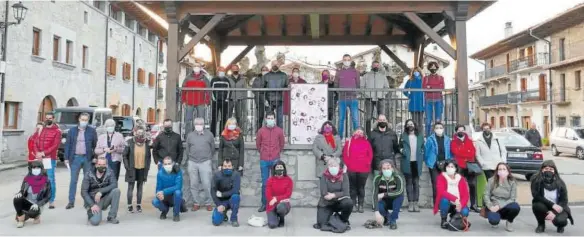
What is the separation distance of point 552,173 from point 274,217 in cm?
412

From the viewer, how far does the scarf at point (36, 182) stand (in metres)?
6.49

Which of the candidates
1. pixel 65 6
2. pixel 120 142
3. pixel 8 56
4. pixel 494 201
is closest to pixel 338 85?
pixel 494 201

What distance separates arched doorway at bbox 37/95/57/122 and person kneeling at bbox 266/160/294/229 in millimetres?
15530

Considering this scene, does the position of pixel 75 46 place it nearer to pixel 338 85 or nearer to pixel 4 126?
pixel 4 126

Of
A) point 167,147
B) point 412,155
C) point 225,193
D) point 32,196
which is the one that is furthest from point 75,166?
point 412,155

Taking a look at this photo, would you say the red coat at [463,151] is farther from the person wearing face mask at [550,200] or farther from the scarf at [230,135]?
the scarf at [230,135]

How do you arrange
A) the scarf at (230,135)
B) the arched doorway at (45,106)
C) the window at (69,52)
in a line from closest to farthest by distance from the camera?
the scarf at (230,135) < the arched doorway at (45,106) < the window at (69,52)

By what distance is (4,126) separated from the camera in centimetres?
1634

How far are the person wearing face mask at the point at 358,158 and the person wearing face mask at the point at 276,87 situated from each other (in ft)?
5.58

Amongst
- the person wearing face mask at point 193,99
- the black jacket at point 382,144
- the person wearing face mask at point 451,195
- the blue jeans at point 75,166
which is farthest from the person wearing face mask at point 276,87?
the blue jeans at point 75,166

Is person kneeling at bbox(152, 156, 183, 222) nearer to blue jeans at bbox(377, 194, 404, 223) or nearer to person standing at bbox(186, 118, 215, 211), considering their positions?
person standing at bbox(186, 118, 215, 211)

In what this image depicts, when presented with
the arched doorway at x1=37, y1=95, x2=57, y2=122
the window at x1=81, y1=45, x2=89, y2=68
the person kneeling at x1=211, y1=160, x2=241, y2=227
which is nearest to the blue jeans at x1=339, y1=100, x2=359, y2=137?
the person kneeling at x1=211, y1=160, x2=241, y2=227

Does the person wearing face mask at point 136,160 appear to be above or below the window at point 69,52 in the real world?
below

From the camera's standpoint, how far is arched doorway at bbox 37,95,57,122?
1830cm
